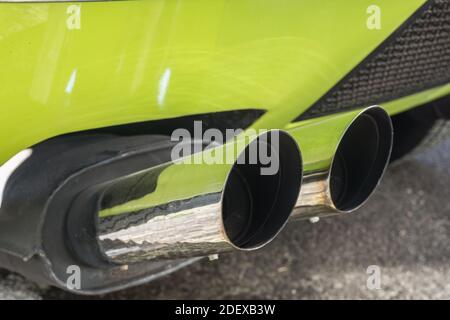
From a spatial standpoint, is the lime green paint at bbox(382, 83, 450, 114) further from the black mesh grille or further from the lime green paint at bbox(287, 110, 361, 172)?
the lime green paint at bbox(287, 110, 361, 172)

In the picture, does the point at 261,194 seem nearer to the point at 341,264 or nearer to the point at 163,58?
the point at 163,58

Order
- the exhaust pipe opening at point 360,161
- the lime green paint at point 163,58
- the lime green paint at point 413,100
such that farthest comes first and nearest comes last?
the lime green paint at point 413,100
the exhaust pipe opening at point 360,161
the lime green paint at point 163,58

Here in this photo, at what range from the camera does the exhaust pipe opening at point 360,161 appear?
170 centimetres

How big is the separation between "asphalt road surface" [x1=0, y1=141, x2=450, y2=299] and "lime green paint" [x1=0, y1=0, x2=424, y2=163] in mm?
679

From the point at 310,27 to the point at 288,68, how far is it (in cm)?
11

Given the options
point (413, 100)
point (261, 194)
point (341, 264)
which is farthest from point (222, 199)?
point (341, 264)

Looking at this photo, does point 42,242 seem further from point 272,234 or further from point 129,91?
point 272,234

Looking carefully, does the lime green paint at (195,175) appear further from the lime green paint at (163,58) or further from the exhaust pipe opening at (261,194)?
the lime green paint at (163,58)

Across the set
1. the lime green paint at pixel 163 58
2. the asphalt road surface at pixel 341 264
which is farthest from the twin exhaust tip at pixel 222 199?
the asphalt road surface at pixel 341 264

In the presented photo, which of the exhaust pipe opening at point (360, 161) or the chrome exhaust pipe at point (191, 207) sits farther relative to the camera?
the exhaust pipe opening at point (360, 161)

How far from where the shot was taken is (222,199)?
4.46 feet

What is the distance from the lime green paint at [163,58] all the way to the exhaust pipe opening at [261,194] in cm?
20

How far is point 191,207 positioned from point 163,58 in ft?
1.05

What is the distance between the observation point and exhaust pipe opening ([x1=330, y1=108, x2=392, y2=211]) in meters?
1.70
